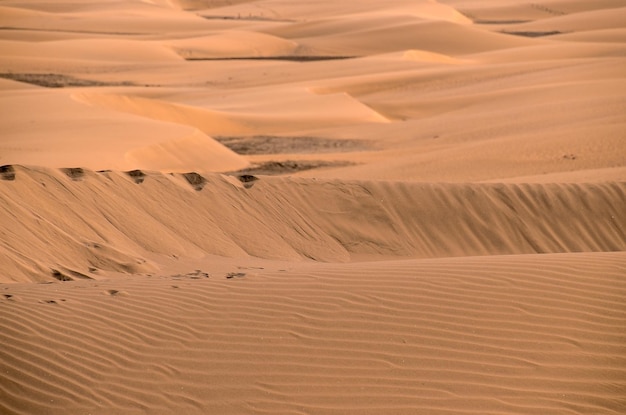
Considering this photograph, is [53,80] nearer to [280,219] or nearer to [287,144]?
[287,144]

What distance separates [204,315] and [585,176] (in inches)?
367

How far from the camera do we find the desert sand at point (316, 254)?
17.8 feet

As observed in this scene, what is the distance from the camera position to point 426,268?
7.20 m

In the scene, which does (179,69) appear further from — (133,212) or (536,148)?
(133,212)

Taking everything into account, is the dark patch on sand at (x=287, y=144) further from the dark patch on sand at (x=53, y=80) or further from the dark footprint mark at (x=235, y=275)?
the dark footprint mark at (x=235, y=275)

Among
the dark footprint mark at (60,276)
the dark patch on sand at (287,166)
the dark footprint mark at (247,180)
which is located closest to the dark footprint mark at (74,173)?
the dark footprint mark at (247,180)

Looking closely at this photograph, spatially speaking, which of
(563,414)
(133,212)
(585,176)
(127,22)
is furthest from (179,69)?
(563,414)

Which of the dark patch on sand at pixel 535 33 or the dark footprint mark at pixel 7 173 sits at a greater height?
the dark footprint mark at pixel 7 173

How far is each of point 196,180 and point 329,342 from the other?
18.7 feet

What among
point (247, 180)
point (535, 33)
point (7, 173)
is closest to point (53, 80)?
point (247, 180)

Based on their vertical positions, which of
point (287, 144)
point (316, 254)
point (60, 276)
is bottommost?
point (287, 144)

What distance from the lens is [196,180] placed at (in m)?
11.2

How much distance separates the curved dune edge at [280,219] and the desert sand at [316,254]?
29mm

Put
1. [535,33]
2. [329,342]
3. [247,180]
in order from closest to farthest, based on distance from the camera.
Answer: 1. [329,342]
2. [247,180]
3. [535,33]
